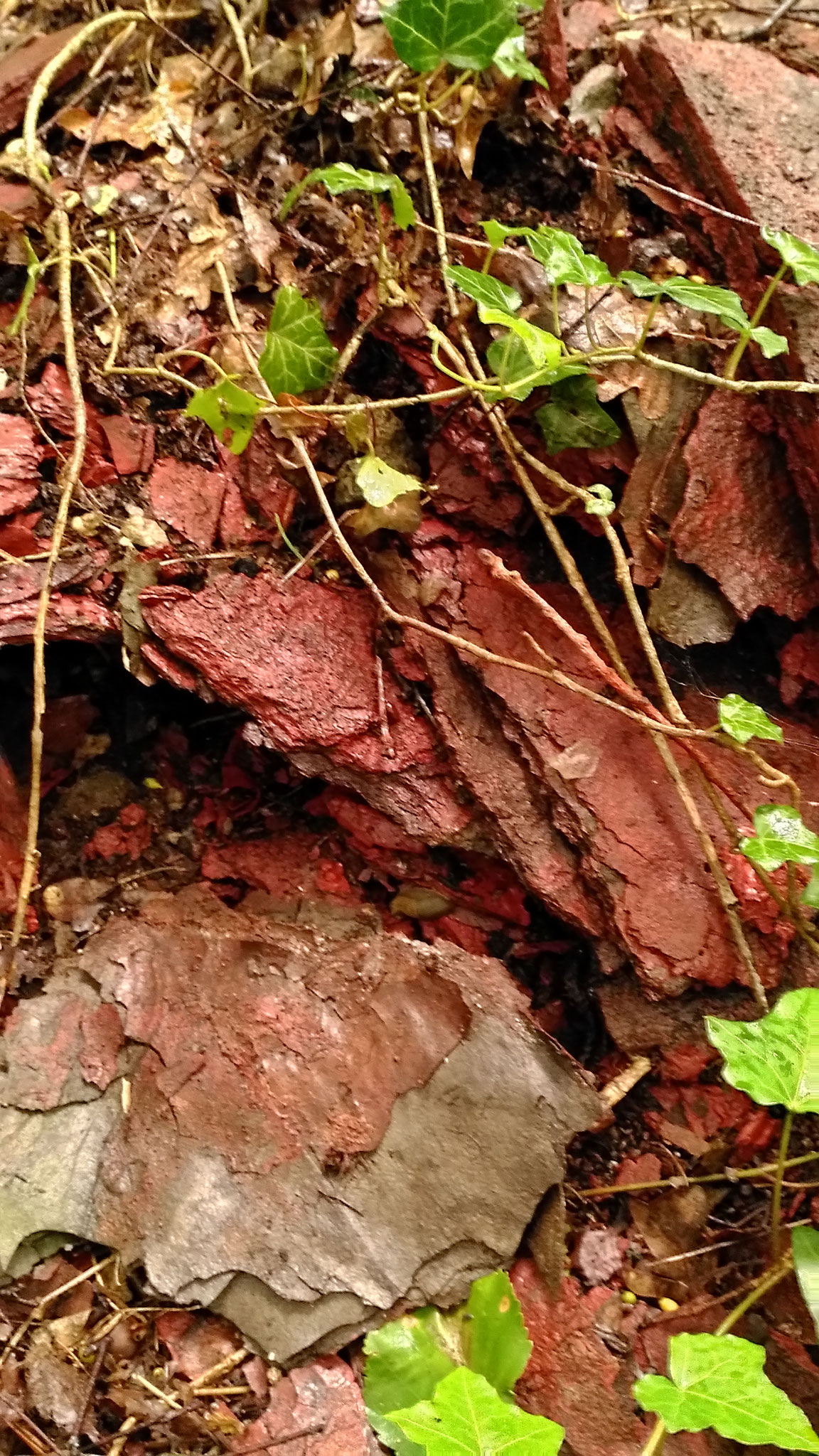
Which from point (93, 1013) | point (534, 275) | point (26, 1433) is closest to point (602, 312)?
point (534, 275)

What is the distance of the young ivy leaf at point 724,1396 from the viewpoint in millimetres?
1107

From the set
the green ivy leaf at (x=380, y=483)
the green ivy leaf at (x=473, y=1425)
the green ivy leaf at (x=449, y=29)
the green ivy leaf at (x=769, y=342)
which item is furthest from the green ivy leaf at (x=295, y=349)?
the green ivy leaf at (x=473, y=1425)

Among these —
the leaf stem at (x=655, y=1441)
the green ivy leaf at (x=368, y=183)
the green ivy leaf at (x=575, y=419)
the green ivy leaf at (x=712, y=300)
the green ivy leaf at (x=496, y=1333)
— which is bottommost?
the green ivy leaf at (x=496, y=1333)

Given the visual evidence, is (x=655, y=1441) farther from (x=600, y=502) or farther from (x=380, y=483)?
(x=380, y=483)

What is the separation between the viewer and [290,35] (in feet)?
7.39

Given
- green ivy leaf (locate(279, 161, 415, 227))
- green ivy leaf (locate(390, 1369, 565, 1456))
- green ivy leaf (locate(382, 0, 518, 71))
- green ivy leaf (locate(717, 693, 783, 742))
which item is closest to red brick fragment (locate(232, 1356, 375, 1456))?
green ivy leaf (locate(390, 1369, 565, 1456))

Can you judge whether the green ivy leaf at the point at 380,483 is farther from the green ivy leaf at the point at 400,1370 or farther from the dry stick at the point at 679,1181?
the green ivy leaf at the point at 400,1370

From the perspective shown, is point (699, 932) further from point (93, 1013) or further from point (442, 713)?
point (93, 1013)

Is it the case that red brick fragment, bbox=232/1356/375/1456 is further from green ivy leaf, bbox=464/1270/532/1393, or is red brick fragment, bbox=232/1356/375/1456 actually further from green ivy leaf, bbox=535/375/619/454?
green ivy leaf, bbox=535/375/619/454

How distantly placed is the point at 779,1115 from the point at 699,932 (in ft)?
1.20

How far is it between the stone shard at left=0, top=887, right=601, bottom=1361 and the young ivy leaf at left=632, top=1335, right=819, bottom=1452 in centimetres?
38

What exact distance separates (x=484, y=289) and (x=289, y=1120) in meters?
1.63

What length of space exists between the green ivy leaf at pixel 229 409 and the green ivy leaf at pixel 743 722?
3.50 feet

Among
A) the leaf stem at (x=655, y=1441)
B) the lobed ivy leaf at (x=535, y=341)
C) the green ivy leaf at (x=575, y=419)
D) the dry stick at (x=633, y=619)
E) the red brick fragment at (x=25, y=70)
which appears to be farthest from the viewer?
the red brick fragment at (x=25, y=70)
